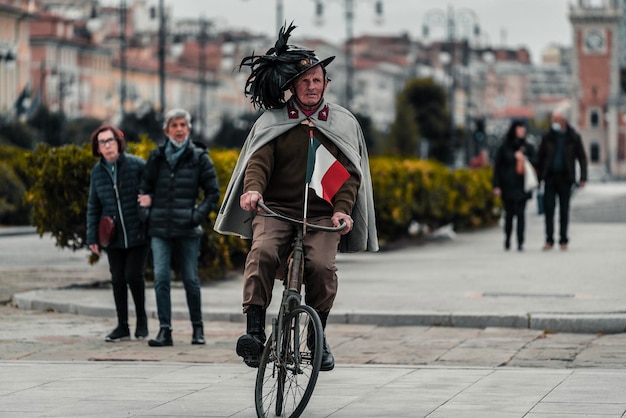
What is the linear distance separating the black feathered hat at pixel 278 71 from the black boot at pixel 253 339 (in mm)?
1023

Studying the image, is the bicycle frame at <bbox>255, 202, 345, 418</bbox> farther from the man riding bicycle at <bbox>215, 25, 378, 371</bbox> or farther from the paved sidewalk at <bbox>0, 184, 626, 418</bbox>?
the paved sidewalk at <bbox>0, 184, 626, 418</bbox>

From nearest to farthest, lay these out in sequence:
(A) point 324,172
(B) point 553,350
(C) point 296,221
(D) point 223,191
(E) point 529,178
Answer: (C) point 296,221, (A) point 324,172, (B) point 553,350, (D) point 223,191, (E) point 529,178

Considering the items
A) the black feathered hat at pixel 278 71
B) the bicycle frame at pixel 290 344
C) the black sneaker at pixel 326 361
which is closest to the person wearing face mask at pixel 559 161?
the black feathered hat at pixel 278 71

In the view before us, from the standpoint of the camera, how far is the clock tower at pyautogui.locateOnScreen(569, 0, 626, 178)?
602ft

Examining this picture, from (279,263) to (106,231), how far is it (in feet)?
13.4

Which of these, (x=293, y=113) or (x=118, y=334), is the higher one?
(x=293, y=113)

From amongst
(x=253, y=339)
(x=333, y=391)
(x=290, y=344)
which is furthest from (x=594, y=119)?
(x=290, y=344)

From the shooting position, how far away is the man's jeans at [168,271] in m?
11.6

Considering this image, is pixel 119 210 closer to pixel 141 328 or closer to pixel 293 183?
pixel 141 328

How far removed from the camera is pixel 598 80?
185 meters

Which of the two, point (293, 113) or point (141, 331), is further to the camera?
point (141, 331)

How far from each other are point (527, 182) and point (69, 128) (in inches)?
2510

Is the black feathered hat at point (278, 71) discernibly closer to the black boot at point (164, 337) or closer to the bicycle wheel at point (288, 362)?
the bicycle wheel at point (288, 362)

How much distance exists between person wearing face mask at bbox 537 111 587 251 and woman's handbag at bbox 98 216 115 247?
34.7ft
